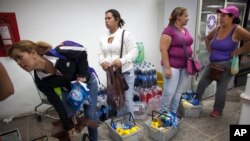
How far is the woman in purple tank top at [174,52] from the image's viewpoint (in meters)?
2.04

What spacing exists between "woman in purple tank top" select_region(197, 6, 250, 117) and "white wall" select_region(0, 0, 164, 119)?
1.30 m

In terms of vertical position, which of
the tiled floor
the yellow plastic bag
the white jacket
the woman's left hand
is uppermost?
the white jacket

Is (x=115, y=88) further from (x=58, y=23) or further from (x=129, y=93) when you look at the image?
(x=58, y=23)

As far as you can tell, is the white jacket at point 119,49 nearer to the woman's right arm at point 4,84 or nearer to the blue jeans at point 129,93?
the blue jeans at point 129,93

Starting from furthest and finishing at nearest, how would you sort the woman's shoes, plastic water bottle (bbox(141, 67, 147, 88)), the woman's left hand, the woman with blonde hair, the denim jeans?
plastic water bottle (bbox(141, 67, 147, 88))
the woman's shoes
the denim jeans
the woman's left hand
the woman with blonde hair

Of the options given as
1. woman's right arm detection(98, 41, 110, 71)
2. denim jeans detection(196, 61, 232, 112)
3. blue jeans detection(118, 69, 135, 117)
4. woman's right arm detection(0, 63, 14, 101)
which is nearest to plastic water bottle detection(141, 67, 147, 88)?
blue jeans detection(118, 69, 135, 117)

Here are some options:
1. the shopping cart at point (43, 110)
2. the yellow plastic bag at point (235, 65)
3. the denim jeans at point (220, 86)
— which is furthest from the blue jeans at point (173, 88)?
the shopping cart at point (43, 110)

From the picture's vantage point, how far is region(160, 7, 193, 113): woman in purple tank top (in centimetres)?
204

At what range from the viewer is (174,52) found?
2119mm

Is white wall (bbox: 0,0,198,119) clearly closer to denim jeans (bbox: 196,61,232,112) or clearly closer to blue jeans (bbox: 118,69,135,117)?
denim jeans (bbox: 196,61,232,112)

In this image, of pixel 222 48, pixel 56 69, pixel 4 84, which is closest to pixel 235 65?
pixel 222 48

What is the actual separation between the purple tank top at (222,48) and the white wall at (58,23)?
1.33m

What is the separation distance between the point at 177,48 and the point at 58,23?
1713 mm

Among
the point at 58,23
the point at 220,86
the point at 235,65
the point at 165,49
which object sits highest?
the point at 58,23
